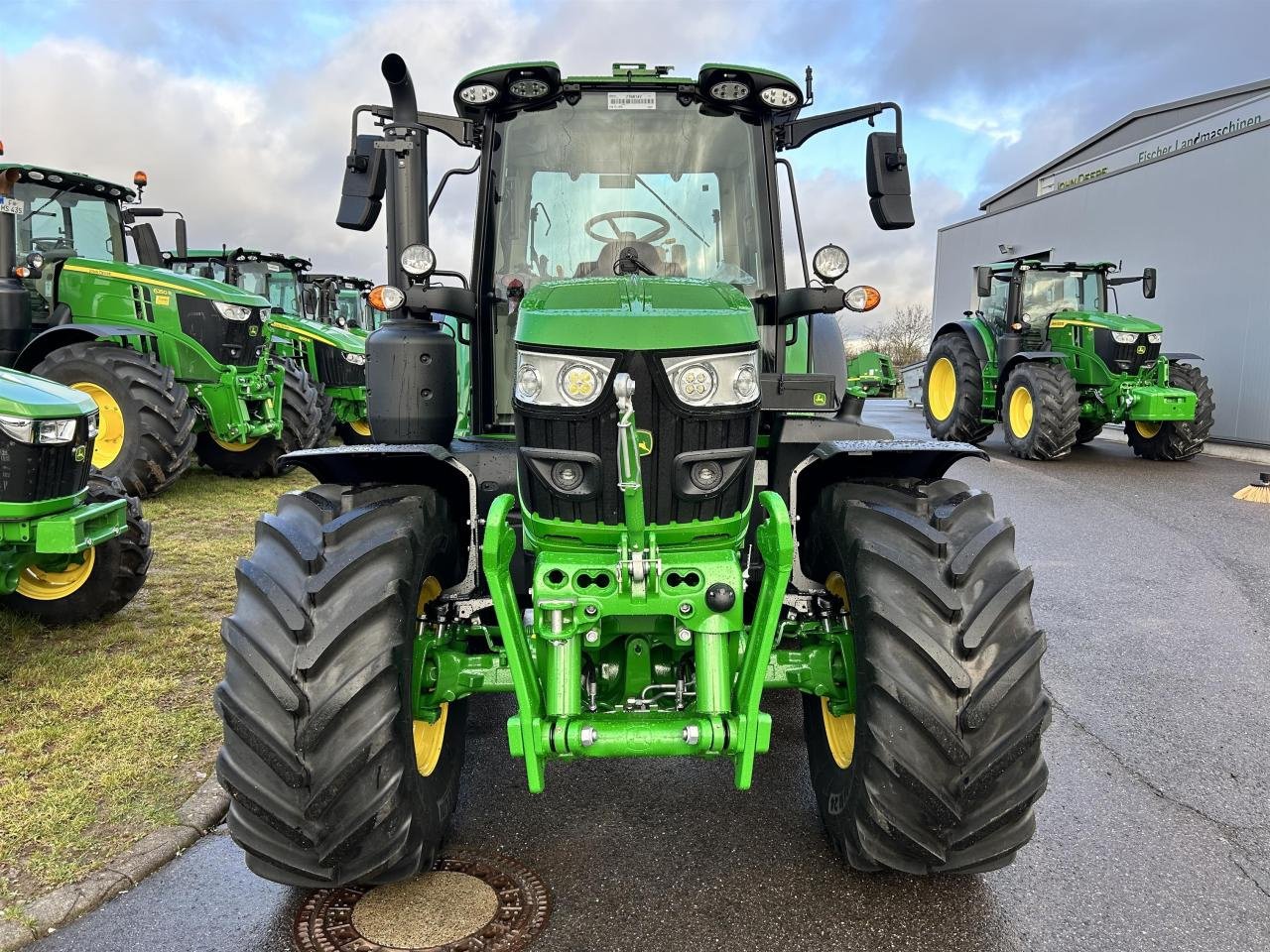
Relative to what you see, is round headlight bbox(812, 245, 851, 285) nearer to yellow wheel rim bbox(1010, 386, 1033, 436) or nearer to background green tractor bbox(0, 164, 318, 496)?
background green tractor bbox(0, 164, 318, 496)

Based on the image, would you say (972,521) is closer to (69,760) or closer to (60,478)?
(69,760)

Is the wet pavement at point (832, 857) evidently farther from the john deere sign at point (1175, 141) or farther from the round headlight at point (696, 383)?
the john deere sign at point (1175, 141)

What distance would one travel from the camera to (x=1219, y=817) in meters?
3.30

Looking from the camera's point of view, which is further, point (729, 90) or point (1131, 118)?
→ point (1131, 118)

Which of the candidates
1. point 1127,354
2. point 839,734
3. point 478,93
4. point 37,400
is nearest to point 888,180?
point 478,93

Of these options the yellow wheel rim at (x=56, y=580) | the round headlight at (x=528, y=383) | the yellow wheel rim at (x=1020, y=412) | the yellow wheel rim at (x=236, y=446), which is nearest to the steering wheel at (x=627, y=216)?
the round headlight at (x=528, y=383)

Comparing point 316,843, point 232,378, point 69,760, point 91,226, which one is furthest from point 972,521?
point 91,226

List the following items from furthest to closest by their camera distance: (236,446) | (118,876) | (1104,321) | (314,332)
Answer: (1104,321), (314,332), (236,446), (118,876)

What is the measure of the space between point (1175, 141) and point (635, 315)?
68.8 feet

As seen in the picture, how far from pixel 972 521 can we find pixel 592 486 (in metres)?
1.11

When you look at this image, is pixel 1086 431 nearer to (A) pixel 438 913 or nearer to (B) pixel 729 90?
(B) pixel 729 90

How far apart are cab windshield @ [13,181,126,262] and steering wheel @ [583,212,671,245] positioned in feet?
23.7

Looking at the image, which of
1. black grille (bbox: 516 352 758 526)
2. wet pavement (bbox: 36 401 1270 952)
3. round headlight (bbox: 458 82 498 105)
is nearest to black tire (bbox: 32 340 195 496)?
wet pavement (bbox: 36 401 1270 952)

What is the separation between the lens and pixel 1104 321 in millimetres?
12773
